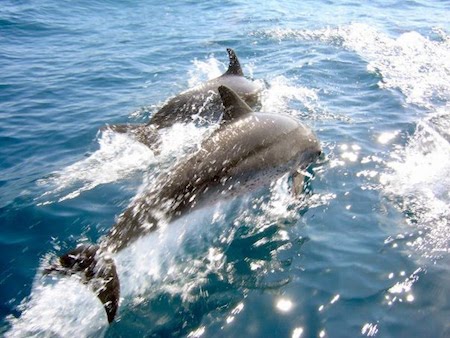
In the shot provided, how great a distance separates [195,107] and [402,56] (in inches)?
341

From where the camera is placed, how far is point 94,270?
4.71 meters

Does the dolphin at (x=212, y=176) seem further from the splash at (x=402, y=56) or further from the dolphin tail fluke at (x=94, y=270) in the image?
the splash at (x=402, y=56)

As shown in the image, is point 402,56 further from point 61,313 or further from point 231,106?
point 61,313

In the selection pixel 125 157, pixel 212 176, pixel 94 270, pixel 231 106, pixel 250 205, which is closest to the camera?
pixel 94 270

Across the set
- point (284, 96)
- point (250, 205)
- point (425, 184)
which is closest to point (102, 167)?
point (250, 205)

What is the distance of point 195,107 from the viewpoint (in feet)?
30.8

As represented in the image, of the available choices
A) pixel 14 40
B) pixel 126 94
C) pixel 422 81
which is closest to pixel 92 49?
pixel 14 40

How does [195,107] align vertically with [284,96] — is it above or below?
above

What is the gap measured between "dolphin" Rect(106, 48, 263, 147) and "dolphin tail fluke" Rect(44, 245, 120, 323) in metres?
3.75

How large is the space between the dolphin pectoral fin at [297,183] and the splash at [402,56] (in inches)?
199

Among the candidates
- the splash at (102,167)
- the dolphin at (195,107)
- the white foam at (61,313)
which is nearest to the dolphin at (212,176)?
the white foam at (61,313)

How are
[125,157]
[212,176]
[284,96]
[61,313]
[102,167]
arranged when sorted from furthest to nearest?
1. [284,96]
2. [125,157]
3. [102,167]
4. [212,176]
5. [61,313]

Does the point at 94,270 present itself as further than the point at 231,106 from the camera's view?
No

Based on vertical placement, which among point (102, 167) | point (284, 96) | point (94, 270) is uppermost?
point (284, 96)
